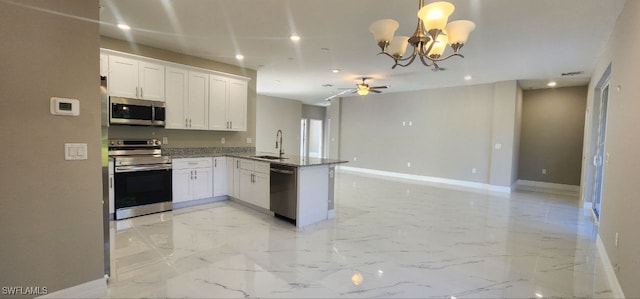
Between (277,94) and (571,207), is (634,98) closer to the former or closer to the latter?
(571,207)

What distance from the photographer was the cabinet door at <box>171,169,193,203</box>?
4617 mm

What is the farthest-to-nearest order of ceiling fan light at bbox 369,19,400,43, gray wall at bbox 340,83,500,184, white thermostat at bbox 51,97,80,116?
gray wall at bbox 340,83,500,184
ceiling fan light at bbox 369,19,400,43
white thermostat at bbox 51,97,80,116

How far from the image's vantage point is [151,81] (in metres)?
4.50

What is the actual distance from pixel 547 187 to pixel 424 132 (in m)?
3.40

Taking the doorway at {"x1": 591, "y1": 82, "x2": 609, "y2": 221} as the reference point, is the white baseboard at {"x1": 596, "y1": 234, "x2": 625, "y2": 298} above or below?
below

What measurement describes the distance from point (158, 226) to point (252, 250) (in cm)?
161

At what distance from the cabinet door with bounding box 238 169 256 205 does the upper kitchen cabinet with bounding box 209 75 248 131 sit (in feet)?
3.57

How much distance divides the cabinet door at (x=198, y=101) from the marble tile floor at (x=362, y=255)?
1478 millimetres

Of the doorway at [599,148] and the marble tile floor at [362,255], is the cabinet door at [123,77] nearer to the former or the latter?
the marble tile floor at [362,255]

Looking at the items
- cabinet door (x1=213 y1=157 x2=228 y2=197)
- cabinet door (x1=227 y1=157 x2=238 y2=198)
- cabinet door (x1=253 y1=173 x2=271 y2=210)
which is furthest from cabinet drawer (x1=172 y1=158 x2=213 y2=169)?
cabinet door (x1=253 y1=173 x2=271 y2=210)

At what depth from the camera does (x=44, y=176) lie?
2023 mm

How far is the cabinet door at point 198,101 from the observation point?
16.3 ft

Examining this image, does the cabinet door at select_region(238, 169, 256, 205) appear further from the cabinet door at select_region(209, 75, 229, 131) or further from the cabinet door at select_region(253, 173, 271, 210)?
the cabinet door at select_region(209, 75, 229, 131)

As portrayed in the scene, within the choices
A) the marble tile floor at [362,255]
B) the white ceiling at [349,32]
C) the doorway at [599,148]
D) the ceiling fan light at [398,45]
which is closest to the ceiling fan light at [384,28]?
the ceiling fan light at [398,45]
